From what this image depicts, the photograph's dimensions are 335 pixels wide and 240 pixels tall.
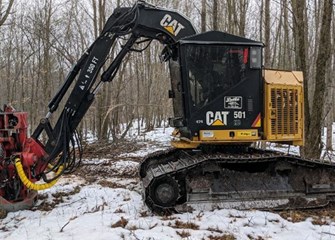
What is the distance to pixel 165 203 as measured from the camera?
19.3 feet

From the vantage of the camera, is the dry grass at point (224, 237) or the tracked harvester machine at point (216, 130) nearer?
the dry grass at point (224, 237)

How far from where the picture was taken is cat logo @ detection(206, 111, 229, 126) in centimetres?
627

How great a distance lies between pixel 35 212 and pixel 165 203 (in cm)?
213

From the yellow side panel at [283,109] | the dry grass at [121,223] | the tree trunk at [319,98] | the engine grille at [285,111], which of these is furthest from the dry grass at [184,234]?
the tree trunk at [319,98]

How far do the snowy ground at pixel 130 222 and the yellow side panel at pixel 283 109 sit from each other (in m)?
1.33

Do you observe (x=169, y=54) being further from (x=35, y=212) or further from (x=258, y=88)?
(x=35, y=212)

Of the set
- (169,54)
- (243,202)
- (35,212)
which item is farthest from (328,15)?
(35,212)

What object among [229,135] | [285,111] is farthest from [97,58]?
[285,111]

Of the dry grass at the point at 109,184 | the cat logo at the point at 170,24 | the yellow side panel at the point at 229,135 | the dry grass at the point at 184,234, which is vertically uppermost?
the cat logo at the point at 170,24

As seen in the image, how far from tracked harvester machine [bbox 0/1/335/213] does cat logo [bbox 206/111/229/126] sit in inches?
0.6

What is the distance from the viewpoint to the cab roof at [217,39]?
20.7 ft

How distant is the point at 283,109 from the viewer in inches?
253

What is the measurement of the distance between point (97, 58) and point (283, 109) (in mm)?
3310

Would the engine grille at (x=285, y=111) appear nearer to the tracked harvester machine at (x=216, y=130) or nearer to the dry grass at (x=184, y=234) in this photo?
the tracked harvester machine at (x=216, y=130)
